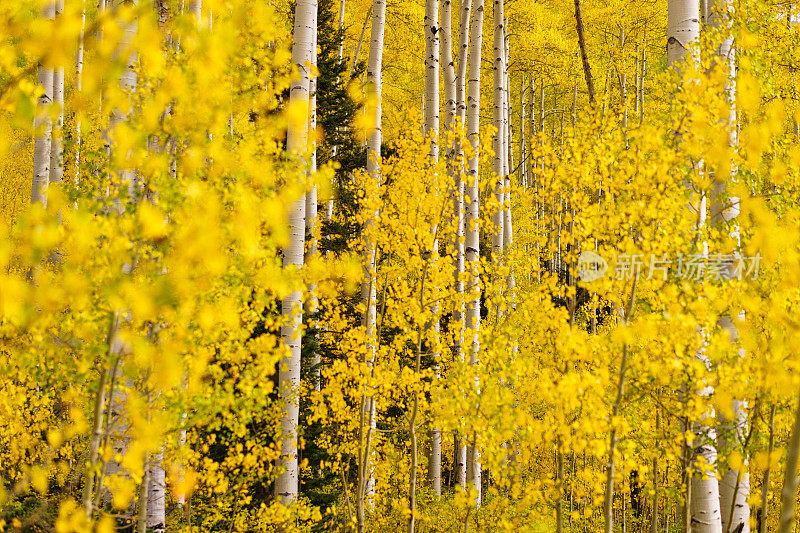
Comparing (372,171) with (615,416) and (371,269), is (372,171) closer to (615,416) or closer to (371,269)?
(371,269)

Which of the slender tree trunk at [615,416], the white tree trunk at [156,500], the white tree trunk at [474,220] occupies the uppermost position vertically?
the white tree trunk at [474,220]

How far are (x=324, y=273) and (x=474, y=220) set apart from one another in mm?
2056

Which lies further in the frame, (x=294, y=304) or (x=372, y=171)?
(x=372, y=171)

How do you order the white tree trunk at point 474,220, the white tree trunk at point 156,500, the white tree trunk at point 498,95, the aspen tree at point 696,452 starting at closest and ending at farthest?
the aspen tree at point 696,452 → the white tree trunk at point 156,500 → the white tree trunk at point 474,220 → the white tree trunk at point 498,95

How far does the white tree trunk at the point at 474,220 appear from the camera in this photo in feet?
22.7

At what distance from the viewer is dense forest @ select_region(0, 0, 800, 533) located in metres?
2.66

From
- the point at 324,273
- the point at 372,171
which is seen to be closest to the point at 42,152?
the point at 324,273

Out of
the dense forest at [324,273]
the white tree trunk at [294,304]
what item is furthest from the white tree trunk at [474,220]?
the white tree trunk at [294,304]

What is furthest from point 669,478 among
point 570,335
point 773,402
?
point 570,335

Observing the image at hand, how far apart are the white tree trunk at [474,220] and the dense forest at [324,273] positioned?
0.05 m

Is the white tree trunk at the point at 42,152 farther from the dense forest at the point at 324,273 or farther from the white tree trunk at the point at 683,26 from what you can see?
the white tree trunk at the point at 683,26

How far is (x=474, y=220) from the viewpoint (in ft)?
22.3

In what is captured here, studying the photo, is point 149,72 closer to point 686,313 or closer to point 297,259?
point 297,259

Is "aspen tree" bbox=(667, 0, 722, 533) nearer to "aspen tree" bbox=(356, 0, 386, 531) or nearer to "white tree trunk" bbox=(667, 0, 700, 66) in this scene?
"white tree trunk" bbox=(667, 0, 700, 66)
